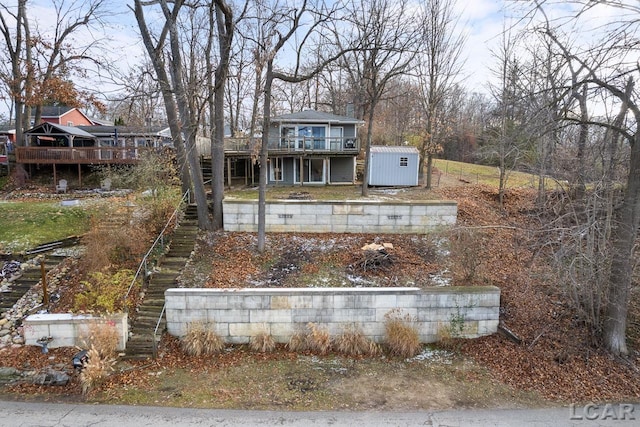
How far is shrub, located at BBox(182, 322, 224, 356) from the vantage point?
891 centimetres

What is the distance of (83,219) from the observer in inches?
611

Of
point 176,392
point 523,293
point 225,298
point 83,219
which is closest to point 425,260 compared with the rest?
point 523,293

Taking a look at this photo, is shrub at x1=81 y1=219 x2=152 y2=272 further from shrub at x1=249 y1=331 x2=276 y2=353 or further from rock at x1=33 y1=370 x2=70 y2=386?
shrub at x1=249 y1=331 x2=276 y2=353

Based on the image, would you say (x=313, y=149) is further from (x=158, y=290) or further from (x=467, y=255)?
(x=158, y=290)

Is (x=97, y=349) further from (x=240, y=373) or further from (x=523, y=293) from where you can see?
(x=523, y=293)

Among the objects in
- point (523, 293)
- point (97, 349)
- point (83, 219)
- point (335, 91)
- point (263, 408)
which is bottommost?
point (263, 408)

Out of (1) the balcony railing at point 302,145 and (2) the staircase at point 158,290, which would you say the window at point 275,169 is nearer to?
(1) the balcony railing at point 302,145

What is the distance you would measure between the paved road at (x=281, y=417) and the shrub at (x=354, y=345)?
81.0 inches

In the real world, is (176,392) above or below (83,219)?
below

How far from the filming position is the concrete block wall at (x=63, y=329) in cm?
891

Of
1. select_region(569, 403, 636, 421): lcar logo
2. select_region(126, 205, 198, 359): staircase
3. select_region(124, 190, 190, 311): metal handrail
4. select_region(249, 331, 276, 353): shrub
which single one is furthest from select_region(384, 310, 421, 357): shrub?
select_region(124, 190, 190, 311): metal handrail

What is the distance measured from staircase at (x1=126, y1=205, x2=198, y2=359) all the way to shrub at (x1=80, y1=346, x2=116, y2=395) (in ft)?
3.12

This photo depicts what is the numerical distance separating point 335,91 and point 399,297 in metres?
28.5

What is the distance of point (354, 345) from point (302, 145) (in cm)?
1561
